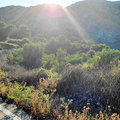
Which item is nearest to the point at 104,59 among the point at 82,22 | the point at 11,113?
the point at 11,113

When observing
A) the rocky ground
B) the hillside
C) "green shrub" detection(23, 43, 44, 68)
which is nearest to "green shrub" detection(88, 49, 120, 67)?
the rocky ground

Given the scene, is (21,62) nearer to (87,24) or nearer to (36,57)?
(36,57)

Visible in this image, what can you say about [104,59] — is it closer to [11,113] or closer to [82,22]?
[11,113]

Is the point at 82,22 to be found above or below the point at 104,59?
above

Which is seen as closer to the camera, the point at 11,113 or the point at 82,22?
the point at 11,113

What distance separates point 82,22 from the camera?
2980 inches

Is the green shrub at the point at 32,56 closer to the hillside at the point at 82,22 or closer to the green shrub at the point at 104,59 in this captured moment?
the green shrub at the point at 104,59

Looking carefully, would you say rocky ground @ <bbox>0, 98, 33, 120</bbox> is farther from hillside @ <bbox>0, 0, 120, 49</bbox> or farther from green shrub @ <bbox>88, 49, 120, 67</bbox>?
hillside @ <bbox>0, 0, 120, 49</bbox>

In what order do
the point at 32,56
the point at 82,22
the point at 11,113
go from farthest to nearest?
the point at 82,22 → the point at 32,56 → the point at 11,113

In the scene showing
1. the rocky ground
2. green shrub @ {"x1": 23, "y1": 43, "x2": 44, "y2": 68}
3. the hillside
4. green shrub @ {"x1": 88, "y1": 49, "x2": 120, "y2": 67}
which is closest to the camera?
the rocky ground

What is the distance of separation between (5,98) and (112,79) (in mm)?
3670

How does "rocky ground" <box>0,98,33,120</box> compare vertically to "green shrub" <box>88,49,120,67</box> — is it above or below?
below

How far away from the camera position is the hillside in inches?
2329

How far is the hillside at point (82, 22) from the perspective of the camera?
59.2 m
